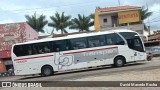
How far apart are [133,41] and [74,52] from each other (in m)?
4.67

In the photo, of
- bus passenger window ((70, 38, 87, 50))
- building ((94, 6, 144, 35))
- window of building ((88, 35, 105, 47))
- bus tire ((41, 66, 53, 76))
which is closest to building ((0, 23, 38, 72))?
building ((94, 6, 144, 35))

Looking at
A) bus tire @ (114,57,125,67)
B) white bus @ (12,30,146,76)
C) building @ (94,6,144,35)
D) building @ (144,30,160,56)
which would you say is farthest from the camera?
building @ (94,6,144,35)

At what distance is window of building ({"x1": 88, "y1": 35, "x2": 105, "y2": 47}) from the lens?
1128 inches

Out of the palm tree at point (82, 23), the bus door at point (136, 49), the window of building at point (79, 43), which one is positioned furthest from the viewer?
the palm tree at point (82, 23)

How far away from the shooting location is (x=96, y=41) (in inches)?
1131

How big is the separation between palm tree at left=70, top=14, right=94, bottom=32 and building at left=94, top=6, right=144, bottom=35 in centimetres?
1224

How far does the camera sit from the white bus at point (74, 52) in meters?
28.5

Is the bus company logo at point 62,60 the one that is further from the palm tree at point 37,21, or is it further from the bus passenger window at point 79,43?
the palm tree at point 37,21

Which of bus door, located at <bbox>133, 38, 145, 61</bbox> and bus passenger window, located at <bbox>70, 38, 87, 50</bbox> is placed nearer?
bus passenger window, located at <bbox>70, 38, 87, 50</bbox>

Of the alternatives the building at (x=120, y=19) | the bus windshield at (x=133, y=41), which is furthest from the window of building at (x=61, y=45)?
the building at (x=120, y=19)

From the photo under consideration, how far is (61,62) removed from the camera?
28953mm

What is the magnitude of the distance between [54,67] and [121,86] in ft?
52.7

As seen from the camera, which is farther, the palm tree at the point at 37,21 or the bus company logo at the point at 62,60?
the palm tree at the point at 37,21

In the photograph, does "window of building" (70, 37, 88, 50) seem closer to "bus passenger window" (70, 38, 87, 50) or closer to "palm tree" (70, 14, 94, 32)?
"bus passenger window" (70, 38, 87, 50)
